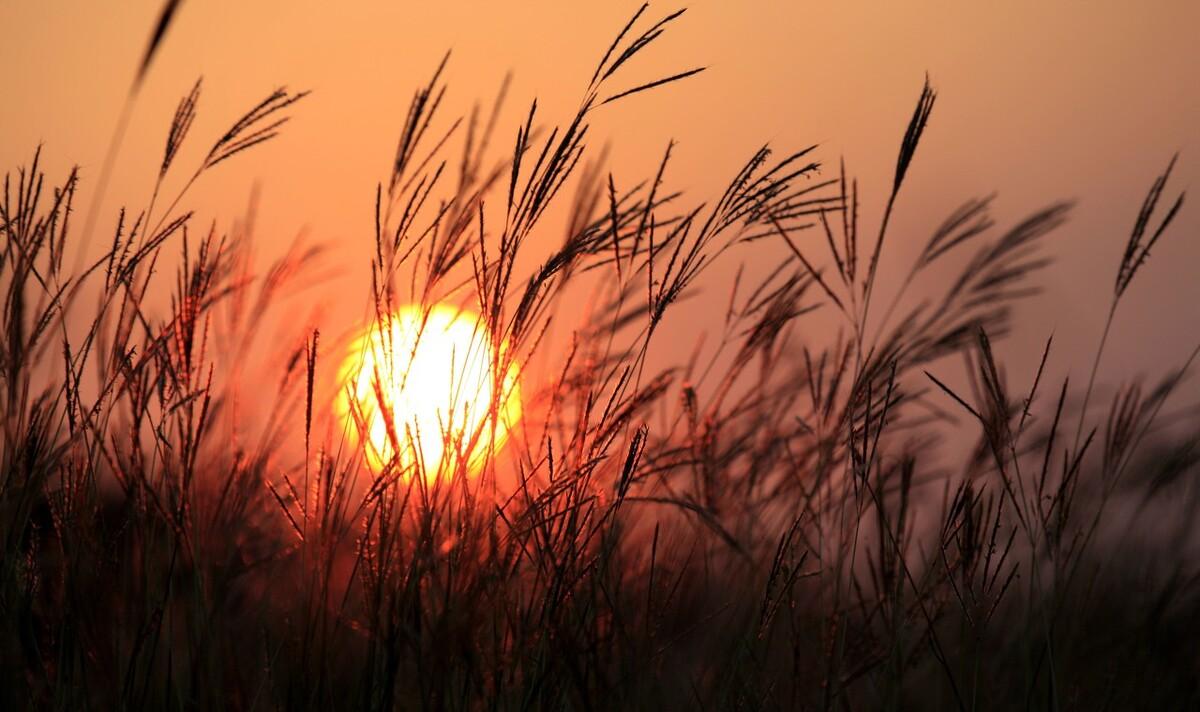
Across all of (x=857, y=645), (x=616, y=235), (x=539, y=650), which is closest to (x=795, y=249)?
(x=616, y=235)

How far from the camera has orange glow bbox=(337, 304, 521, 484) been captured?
1.45 metres

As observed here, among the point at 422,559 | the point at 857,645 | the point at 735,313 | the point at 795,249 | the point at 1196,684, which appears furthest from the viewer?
the point at 1196,684

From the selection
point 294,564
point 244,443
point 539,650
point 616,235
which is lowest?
point 539,650

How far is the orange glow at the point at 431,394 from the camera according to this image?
1.45m

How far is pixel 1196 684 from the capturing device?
230 cm

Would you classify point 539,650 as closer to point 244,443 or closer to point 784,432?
point 244,443

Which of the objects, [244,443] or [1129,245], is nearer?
[1129,245]

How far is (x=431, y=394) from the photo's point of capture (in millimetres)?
1542

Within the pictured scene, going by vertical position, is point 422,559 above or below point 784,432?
below

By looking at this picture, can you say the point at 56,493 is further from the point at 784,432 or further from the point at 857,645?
the point at 784,432

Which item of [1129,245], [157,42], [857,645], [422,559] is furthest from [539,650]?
[1129,245]

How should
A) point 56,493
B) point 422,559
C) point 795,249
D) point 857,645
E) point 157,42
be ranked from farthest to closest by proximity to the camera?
1. point 795,249
2. point 857,645
3. point 56,493
4. point 422,559
5. point 157,42

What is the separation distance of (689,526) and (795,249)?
0.87m

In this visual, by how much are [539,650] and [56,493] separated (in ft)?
2.13
